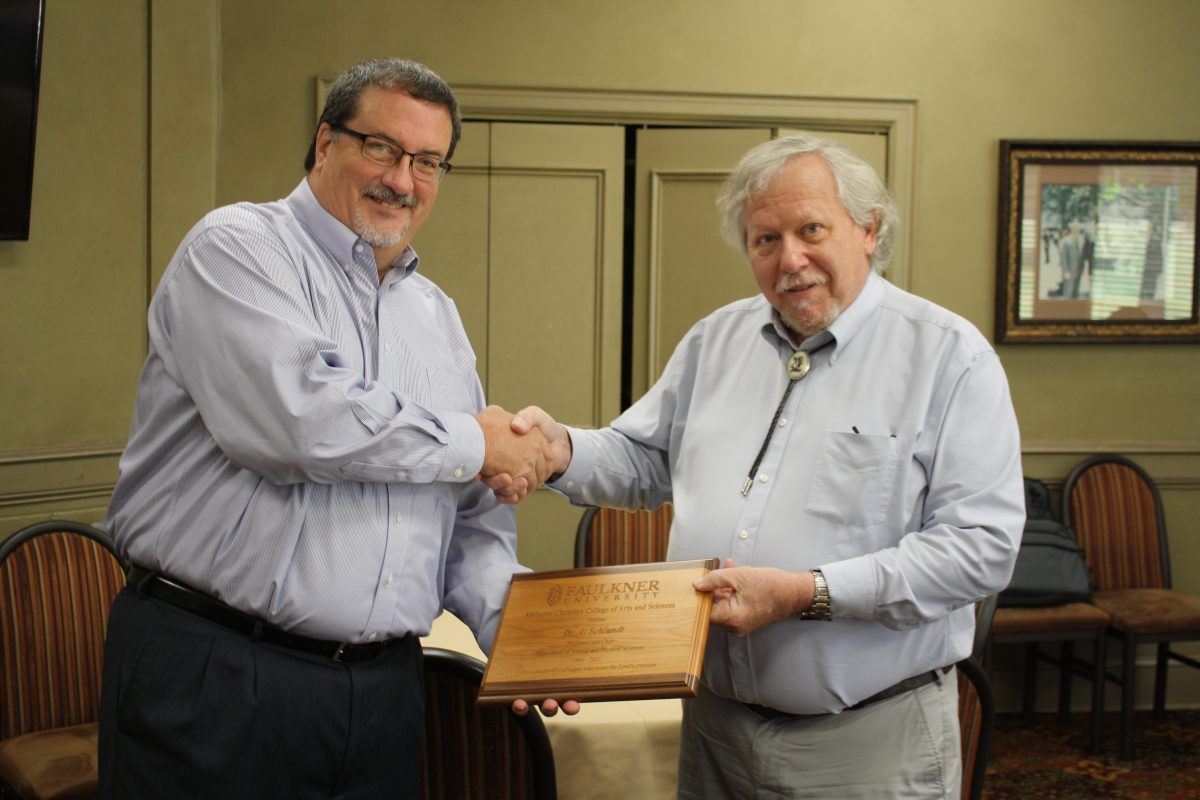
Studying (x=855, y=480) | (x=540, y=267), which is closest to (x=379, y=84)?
(x=855, y=480)

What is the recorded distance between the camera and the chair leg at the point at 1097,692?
172 inches

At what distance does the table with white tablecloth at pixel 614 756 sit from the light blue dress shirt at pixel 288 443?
0.49m

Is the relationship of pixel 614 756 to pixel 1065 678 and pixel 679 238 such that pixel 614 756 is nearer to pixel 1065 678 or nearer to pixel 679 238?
pixel 679 238

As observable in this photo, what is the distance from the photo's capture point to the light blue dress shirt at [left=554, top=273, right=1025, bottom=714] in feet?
5.57

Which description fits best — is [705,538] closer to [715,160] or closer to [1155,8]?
[715,160]

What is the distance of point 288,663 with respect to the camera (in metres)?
1.61

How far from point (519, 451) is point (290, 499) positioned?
409 mm

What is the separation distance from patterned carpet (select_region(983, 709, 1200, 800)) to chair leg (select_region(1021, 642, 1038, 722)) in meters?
0.05

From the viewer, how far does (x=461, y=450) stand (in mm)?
1687

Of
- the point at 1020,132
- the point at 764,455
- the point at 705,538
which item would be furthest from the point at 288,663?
the point at 1020,132

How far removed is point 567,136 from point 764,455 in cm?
297

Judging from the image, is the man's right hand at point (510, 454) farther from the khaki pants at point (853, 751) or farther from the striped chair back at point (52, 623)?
the striped chair back at point (52, 623)

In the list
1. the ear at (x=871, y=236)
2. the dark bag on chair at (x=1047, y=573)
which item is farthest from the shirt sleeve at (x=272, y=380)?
the dark bag on chair at (x=1047, y=573)

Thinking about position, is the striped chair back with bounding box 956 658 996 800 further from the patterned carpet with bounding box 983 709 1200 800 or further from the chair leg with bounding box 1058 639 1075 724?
the chair leg with bounding box 1058 639 1075 724
